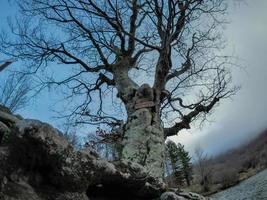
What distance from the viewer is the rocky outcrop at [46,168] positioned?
7.34 ft

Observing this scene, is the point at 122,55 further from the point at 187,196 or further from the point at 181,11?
the point at 187,196

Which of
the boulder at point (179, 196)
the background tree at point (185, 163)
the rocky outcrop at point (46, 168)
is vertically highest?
the background tree at point (185, 163)

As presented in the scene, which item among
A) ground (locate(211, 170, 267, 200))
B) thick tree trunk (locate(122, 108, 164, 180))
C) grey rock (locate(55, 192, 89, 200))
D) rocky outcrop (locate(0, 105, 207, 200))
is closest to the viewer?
rocky outcrop (locate(0, 105, 207, 200))

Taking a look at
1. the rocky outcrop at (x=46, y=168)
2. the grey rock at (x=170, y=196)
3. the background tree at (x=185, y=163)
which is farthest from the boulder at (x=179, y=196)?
the background tree at (x=185, y=163)

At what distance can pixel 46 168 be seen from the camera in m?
2.49

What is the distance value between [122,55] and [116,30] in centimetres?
78

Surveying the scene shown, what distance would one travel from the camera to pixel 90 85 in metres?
9.41

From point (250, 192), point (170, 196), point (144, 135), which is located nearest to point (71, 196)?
point (170, 196)

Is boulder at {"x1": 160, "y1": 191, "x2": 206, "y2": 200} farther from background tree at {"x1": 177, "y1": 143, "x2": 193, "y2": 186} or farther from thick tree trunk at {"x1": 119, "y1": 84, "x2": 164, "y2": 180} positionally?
background tree at {"x1": 177, "y1": 143, "x2": 193, "y2": 186}

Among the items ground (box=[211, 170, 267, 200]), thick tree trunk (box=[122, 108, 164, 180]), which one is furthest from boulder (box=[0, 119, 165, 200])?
ground (box=[211, 170, 267, 200])

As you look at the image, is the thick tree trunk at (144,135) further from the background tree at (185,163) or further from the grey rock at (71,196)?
the background tree at (185,163)

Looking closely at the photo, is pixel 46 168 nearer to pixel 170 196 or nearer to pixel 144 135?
pixel 170 196

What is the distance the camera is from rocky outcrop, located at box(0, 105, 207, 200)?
224cm

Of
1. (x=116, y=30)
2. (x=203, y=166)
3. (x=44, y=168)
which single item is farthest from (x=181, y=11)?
(x=203, y=166)
